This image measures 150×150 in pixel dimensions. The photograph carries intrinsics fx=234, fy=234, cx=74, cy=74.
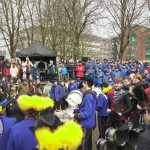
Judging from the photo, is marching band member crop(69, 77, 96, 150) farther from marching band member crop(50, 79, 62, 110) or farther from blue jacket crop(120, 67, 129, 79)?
blue jacket crop(120, 67, 129, 79)

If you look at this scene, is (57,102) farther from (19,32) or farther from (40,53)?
(19,32)

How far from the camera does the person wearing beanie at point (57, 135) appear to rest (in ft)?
6.73

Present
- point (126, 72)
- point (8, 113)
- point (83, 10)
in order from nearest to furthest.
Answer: point (8, 113), point (126, 72), point (83, 10)

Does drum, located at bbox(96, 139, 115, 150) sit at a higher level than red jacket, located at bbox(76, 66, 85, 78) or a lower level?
lower

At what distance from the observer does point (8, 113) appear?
5785 mm

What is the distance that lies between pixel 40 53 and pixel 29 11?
1311 cm

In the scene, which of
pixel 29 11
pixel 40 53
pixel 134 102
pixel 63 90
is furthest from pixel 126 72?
pixel 29 11

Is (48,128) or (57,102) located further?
(57,102)

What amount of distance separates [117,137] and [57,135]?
2.90 meters

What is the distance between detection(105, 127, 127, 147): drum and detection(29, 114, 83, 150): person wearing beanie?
2625 mm

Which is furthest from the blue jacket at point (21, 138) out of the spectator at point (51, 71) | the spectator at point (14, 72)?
the spectator at point (51, 71)

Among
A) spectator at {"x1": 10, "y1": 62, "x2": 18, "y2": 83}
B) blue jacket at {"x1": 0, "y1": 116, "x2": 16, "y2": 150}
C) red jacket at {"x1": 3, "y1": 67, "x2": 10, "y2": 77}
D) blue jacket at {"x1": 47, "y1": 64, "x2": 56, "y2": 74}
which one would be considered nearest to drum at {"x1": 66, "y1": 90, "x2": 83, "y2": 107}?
blue jacket at {"x1": 0, "y1": 116, "x2": 16, "y2": 150}

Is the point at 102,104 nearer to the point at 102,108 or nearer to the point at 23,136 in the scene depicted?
the point at 102,108

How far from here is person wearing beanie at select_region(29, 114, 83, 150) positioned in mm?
2051
